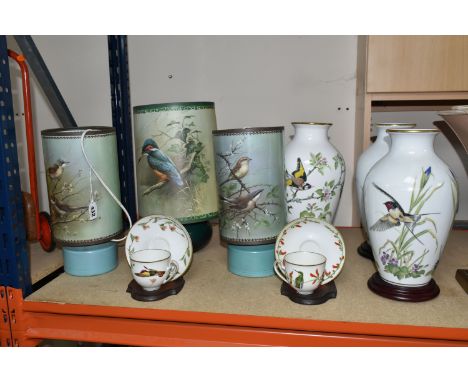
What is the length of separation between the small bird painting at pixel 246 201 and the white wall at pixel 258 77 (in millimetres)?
574

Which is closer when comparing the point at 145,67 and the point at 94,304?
the point at 94,304

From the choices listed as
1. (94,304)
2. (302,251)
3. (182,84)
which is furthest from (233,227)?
(182,84)

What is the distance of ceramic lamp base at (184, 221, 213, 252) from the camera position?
1.02 m

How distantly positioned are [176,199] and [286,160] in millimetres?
269

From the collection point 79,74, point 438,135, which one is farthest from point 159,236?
point 438,135

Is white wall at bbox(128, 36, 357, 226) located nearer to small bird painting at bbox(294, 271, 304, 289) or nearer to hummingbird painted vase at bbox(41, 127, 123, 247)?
hummingbird painted vase at bbox(41, 127, 123, 247)

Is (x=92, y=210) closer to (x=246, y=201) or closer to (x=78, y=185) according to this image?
(x=78, y=185)

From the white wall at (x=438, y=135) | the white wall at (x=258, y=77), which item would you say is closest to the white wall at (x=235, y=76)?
the white wall at (x=258, y=77)

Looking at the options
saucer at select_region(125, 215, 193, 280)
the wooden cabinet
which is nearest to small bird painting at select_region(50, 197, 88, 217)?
saucer at select_region(125, 215, 193, 280)

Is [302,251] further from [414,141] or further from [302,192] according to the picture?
[414,141]

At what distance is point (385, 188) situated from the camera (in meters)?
0.76

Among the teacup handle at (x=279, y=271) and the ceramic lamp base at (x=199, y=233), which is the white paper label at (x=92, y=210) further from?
the teacup handle at (x=279, y=271)

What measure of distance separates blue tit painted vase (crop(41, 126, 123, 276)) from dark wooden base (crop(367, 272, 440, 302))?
570mm

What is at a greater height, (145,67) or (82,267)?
(145,67)
